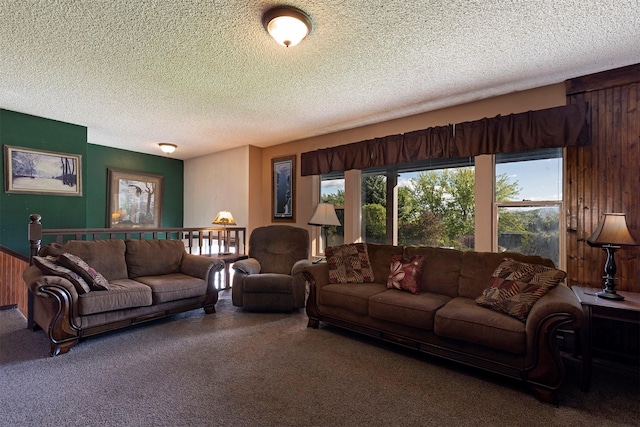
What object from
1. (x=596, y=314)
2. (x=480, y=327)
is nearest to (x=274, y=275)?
(x=480, y=327)

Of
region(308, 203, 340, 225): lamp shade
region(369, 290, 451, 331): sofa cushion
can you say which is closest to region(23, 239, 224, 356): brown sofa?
region(308, 203, 340, 225): lamp shade

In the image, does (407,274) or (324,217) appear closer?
(407,274)

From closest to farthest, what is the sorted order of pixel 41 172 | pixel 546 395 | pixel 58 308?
pixel 546 395 < pixel 58 308 < pixel 41 172

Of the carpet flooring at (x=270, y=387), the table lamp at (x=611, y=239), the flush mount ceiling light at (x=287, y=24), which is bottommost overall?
the carpet flooring at (x=270, y=387)

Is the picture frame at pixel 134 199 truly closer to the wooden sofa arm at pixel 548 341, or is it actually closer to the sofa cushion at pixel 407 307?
the sofa cushion at pixel 407 307

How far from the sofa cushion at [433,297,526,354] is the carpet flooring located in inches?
12.3

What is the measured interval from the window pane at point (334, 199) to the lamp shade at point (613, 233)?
118 inches

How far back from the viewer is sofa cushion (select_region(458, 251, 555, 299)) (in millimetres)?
2828

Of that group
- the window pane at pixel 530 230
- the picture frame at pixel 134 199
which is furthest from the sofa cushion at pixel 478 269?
the picture frame at pixel 134 199

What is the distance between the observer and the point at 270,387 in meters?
2.17

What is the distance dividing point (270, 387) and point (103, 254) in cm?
250

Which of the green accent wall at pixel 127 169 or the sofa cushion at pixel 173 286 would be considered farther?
the green accent wall at pixel 127 169

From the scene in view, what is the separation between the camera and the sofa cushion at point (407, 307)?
8.43 feet

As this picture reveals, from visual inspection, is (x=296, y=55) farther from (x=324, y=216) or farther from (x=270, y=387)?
(x=270, y=387)
